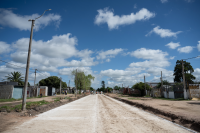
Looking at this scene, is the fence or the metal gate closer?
the fence

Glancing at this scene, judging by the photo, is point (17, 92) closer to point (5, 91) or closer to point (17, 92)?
point (17, 92)

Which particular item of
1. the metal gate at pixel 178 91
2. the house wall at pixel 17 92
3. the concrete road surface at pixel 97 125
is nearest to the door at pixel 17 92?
the house wall at pixel 17 92

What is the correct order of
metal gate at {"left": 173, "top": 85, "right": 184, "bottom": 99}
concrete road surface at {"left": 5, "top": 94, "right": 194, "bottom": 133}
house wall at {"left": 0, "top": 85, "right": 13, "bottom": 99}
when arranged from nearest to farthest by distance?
concrete road surface at {"left": 5, "top": 94, "right": 194, "bottom": 133}, house wall at {"left": 0, "top": 85, "right": 13, "bottom": 99}, metal gate at {"left": 173, "top": 85, "right": 184, "bottom": 99}

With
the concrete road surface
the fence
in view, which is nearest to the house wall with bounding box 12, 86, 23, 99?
the concrete road surface

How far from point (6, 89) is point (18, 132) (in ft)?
92.5

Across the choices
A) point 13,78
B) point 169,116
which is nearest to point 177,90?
point 169,116

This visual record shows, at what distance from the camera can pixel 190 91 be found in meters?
26.8

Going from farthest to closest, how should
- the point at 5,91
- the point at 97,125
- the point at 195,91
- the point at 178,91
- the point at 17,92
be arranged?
1. the point at 17,92
2. the point at 178,91
3. the point at 5,91
4. the point at 195,91
5. the point at 97,125

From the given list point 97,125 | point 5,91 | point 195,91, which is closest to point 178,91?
point 195,91

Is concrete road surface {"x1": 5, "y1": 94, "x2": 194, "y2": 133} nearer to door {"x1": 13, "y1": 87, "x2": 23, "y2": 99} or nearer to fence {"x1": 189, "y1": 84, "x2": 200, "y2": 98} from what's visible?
fence {"x1": 189, "y1": 84, "x2": 200, "y2": 98}

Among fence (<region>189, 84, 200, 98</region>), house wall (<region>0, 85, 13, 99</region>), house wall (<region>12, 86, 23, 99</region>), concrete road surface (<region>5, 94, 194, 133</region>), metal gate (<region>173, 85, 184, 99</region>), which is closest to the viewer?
concrete road surface (<region>5, 94, 194, 133</region>)

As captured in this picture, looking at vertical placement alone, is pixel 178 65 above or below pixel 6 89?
above

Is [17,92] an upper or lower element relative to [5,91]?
lower

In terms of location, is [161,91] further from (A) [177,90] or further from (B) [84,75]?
(B) [84,75]
